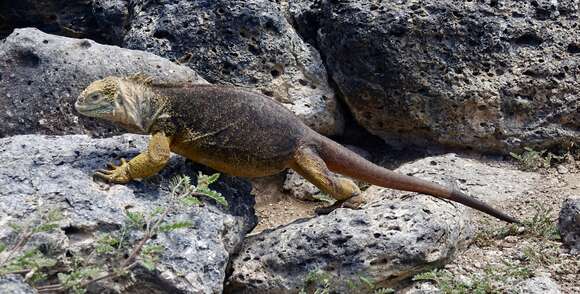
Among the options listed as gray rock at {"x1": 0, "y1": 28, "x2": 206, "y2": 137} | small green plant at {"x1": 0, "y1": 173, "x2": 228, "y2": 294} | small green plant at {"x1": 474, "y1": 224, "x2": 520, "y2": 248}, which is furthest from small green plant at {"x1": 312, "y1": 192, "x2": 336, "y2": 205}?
small green plant at {"x1": 0, "y1": 173, "x2": 228, "y2": 294}

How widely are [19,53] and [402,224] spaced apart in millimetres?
2999

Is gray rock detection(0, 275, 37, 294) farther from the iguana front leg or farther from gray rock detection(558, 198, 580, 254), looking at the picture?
gray rock detection(558, 198, 580, 254)

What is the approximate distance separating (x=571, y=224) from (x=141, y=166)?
8.79 ft

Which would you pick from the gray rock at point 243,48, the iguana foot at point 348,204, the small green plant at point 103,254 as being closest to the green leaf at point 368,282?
the iguana foot at point 348,204

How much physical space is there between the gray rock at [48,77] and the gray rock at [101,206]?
72 centimetres

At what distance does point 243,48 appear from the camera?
6.13 metres

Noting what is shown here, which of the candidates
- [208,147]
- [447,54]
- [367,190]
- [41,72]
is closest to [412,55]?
[447,54]

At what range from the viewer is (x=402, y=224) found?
457 cm

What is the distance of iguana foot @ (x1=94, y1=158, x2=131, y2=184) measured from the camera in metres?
4.34

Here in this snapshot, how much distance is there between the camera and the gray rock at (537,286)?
4.35 metres

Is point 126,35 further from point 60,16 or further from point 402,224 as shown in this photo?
point 402,224

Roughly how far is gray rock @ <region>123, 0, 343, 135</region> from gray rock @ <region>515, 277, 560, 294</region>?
2314mm

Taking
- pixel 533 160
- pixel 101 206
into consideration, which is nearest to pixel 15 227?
pixel 101 206

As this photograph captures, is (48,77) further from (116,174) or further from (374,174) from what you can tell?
(374,174)
